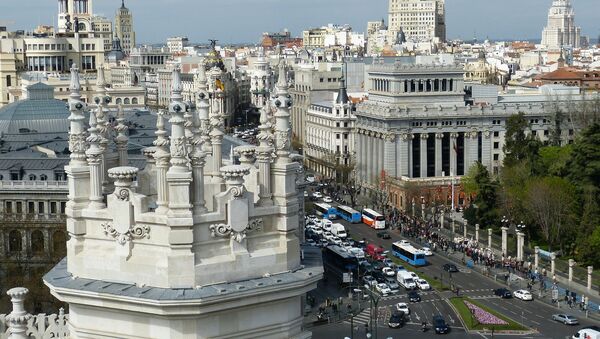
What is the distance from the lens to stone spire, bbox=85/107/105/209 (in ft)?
43.5

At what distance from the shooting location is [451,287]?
230 feet

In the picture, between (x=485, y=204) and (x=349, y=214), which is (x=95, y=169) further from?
(x=349, y=214)

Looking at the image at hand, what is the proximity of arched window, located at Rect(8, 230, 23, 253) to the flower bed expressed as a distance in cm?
2823

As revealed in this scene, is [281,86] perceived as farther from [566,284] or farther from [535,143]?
[535,143]

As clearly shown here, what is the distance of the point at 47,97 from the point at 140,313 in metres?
85.1

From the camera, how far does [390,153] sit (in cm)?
11200

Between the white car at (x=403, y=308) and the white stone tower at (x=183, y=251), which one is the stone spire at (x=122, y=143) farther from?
the white car at (x=403, y=308)

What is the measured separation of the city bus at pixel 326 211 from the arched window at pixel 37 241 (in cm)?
3886

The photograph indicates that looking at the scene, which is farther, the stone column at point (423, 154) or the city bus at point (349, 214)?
the stone column at point (423, 154)

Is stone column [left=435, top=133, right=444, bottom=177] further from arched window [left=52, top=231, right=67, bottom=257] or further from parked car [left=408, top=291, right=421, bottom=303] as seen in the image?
arched window [left=52, top=231, right=67, bottom=257]

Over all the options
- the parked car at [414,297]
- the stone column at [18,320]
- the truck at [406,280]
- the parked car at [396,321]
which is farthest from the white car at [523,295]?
the stone column at [18,320]

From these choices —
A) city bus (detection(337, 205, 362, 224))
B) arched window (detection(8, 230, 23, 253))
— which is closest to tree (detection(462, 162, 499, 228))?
city bus (detection(337, 205, 362, 224))

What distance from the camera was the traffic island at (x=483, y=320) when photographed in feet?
194

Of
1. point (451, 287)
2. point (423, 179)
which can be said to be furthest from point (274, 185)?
point (423, 179)
